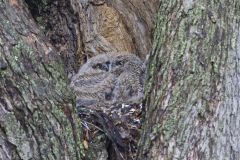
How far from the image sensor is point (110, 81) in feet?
16.6

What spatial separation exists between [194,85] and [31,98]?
2.80 feet

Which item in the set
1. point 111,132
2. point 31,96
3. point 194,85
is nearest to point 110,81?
point 111,132

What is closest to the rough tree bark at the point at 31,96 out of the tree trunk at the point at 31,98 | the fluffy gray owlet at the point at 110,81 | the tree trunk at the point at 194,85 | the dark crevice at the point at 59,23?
the tree trunk at the point at 31,98

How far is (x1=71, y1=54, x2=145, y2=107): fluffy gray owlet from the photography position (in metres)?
4.93

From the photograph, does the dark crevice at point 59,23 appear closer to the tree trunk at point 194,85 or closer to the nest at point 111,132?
the nest at point 111,132

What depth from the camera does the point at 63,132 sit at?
312cm

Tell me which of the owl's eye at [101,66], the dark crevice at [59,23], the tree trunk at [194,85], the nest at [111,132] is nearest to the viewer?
the tree trunk at [194,85]

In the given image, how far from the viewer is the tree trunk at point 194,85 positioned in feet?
10.2

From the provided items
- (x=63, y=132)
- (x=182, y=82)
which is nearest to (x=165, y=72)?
(x=182, y=82)

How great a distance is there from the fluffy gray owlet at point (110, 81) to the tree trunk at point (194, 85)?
151 cm

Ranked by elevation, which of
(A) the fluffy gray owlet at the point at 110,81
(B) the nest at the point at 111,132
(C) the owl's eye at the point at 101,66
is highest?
(C) the owl's eye at the point at 101,66

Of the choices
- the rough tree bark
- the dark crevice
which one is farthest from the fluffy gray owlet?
the rough tree bark

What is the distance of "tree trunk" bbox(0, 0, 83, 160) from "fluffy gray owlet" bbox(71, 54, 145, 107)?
1.54 meters

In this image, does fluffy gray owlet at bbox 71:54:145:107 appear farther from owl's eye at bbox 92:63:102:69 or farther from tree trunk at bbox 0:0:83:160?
tree trunk at bbox 0:0:83:160
